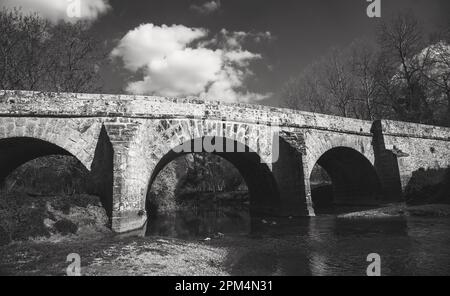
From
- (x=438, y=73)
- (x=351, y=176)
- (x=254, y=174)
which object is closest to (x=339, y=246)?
(x=254, y=174)

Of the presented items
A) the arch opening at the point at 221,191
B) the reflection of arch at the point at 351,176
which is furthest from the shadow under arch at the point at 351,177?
the arch opening at the point at 221,191

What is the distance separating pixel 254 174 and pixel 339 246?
7.33 meters

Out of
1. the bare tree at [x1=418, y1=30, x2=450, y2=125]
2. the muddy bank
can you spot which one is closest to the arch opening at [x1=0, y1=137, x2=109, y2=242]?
the muddy bank

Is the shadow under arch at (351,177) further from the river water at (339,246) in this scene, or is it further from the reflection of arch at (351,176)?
the river water at (339,246)

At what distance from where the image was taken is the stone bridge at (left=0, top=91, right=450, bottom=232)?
9.68 metres

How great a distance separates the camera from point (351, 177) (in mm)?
18141

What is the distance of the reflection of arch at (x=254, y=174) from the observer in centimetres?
1234

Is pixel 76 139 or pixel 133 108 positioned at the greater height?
pixel 133 108

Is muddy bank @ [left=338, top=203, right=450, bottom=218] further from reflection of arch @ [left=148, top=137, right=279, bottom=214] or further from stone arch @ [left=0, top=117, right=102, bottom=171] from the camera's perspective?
stone arch @ [left=0, top=117, right=102, bottom=171]

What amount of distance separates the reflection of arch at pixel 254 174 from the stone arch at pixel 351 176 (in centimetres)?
414

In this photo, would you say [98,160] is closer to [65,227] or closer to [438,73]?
[65,227]

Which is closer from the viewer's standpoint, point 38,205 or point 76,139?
point 38,205

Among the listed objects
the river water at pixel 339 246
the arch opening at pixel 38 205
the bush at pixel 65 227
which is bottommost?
the river water at pixel 339 246

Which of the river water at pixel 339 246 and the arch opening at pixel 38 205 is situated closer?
the river water at pixel 339 246
